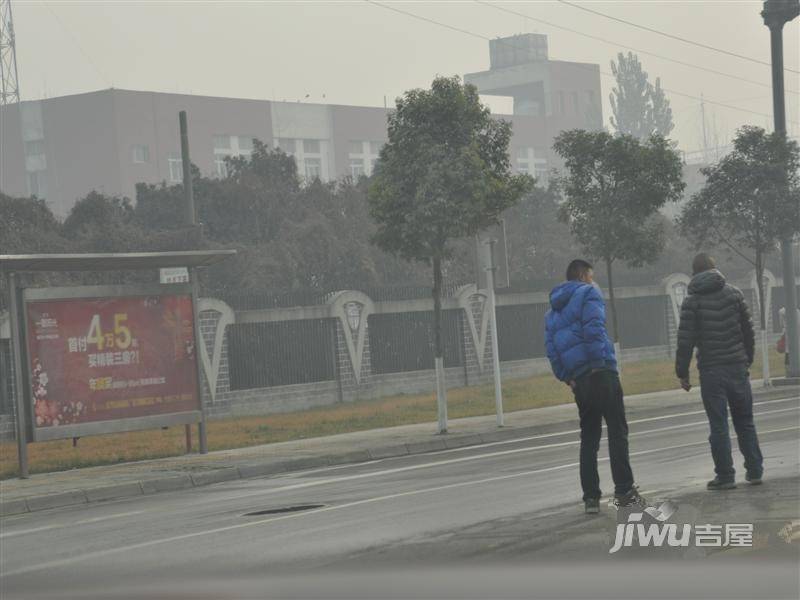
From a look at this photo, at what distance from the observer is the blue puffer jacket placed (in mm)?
9586

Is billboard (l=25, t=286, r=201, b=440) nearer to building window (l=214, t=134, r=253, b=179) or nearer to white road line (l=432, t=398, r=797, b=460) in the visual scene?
white road line (l=432, t=398, r=797, b=460)

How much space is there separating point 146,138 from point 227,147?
9.54m

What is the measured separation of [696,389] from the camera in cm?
2628

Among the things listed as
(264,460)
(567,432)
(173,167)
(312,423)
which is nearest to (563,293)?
(264,460)

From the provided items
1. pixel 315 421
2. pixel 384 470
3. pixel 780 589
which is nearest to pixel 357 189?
pixel 315 421

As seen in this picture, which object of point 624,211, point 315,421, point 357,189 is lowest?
point 315,421

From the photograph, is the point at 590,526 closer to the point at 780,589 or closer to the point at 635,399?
the point at 780,589

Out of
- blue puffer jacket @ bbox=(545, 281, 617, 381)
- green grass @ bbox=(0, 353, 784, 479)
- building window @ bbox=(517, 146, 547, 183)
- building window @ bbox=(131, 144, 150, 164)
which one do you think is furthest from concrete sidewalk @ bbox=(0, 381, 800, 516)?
building window @ bbox=(517, 146, 547, 183)

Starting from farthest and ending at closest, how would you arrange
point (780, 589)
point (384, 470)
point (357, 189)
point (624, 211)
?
point (357, 189) < point (624, 211) < point (384, 470) < point (780, 589)

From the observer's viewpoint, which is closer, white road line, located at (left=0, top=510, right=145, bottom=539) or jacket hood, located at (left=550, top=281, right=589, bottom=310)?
jacket hood, located at (left=550, top=281, right=589, bottom=310)

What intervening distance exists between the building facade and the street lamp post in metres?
68.9

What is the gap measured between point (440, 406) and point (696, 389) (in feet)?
27.6

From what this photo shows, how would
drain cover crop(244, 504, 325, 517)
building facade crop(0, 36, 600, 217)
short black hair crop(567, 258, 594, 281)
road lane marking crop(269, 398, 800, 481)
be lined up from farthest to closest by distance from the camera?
building facade crop(0, 36, 600, 217) < road lane marking crop(269, 398, 800, 481) < drain cover crop(244, 504, 325, 517) < short black hair crop(567, 258, 594, 281)

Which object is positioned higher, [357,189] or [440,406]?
[357,189]
